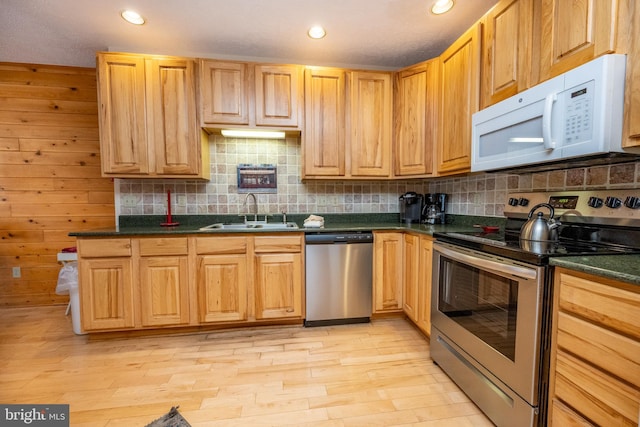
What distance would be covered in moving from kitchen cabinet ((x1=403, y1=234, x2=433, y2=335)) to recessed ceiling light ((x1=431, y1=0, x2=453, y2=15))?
161cm

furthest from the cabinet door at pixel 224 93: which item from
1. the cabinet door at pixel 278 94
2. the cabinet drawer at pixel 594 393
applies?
the cabinet drawer at pixel 594 393

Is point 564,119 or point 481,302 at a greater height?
point 564,119

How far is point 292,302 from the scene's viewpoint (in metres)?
2.33

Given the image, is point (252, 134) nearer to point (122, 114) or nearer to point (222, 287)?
point (122, 114)

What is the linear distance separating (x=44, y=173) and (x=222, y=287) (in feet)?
7.50

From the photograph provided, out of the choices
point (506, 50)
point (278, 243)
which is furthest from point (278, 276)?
point (506, 50)

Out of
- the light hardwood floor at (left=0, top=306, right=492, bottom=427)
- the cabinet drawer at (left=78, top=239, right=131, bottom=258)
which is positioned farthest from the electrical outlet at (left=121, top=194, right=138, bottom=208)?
the light hardwood floor at (left=0, top=306, right=492, bottom=427)

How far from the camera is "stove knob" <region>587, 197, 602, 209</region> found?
1.36 meters

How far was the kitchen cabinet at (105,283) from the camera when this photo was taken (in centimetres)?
208

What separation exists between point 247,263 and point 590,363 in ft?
6.64

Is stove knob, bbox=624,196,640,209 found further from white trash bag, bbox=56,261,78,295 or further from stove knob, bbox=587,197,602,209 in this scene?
white trash bag, bbox=56,261,78,295

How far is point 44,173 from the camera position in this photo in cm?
276

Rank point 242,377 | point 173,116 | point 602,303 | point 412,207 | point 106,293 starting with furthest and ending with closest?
point 412,207
point 173,116
point 106,293
point 242,377
point 602,303

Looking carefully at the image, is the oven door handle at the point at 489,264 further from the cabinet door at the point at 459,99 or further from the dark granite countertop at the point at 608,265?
the cabinet door at the point at 459,99
